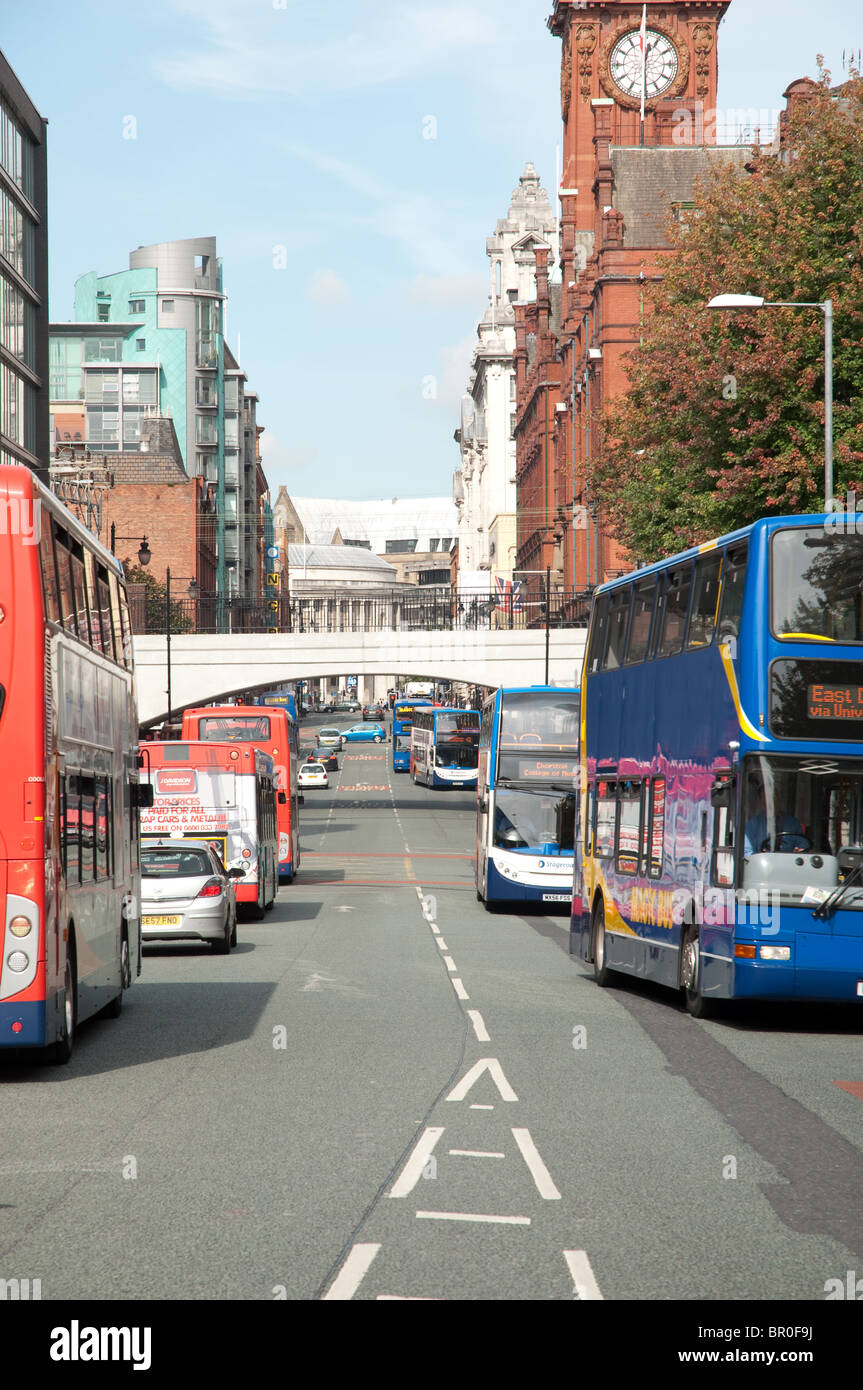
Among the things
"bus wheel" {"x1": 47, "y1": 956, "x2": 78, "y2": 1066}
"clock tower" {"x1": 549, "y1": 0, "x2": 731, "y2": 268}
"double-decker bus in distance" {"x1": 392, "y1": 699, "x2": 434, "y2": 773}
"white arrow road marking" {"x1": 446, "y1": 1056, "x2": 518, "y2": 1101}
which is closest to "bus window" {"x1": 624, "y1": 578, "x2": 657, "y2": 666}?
"white arrow road marking" {"x1": 446, "y1": 1056, "x2": 518, "y2": 1101}

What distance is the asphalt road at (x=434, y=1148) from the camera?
660 cm

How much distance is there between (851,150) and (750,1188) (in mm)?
22779

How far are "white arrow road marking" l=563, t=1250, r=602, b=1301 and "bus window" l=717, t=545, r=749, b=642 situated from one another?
851 centimetres

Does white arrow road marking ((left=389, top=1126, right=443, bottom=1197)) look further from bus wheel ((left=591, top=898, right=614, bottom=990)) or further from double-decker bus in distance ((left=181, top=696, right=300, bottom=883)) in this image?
double-decker bus in distance ((left=181, top=696, right=300, bottom=883))

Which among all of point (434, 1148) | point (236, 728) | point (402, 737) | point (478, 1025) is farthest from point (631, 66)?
point (434, 1148)

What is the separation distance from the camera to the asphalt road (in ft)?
21.6

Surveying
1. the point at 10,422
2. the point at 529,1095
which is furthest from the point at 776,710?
the point at 10,422

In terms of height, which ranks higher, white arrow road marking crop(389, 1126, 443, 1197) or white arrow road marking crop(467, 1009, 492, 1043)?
white arrow road marking crop(389, 1126, 443, 1197)

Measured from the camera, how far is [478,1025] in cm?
1495

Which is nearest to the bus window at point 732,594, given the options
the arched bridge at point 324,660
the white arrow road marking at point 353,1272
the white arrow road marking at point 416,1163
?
the white arrow road marking at point 416,1163

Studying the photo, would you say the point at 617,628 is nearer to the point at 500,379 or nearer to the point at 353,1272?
the point at 353,1272

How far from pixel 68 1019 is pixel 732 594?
6444 millimetres

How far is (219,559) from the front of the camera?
369 ft
